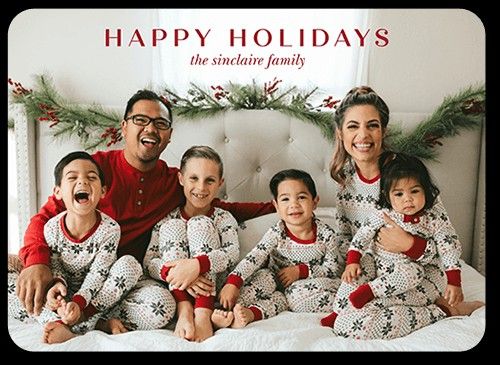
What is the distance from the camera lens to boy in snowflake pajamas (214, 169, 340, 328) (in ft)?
4.41

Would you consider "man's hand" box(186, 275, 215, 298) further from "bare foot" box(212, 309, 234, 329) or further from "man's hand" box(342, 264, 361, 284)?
"man's hand" box(342, 264, 361, 284)

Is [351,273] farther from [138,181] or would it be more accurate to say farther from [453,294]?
[138,181]

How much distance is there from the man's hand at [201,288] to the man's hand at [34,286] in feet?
0.95

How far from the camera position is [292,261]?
1.39 metres

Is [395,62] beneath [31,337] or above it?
above

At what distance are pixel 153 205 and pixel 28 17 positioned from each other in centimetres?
48

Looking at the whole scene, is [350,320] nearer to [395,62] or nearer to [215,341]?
[215,341]

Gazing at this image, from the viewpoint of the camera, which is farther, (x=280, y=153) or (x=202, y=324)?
(x=280, y=153)

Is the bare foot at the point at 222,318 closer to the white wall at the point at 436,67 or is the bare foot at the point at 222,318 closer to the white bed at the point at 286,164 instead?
the white bed at the point at 286,164

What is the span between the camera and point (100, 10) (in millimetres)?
1347

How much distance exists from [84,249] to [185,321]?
26cm

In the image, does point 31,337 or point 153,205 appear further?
point 153,205

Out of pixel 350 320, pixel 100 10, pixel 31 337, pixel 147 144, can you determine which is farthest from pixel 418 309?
pixel 100 10

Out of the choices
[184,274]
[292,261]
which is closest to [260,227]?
[292,261]
